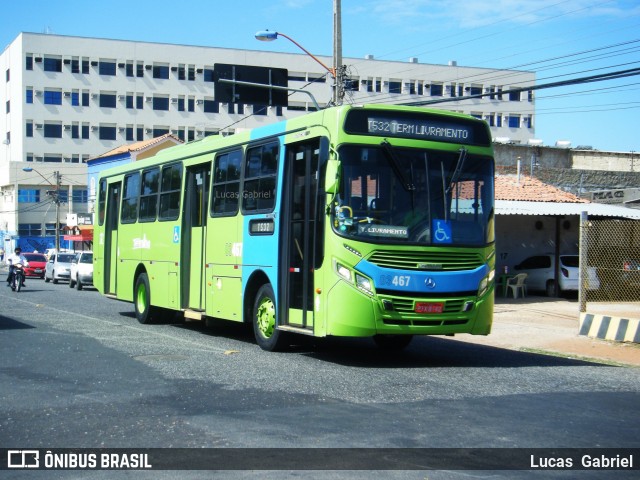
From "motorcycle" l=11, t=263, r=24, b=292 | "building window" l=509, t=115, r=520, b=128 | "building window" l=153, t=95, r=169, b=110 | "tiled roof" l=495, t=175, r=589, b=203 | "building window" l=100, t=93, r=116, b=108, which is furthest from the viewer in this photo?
"building window" l=509, t=115, r=520, b=128

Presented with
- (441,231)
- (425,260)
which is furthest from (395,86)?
(425,260)

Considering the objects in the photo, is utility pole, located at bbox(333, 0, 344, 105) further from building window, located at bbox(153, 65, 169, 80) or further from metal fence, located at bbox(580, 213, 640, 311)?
building window, located at bbox(153, 65, 169, 80)

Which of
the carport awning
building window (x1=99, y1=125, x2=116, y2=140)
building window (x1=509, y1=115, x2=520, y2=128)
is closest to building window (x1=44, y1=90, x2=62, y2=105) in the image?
building window (x1=99, y1=125, x2=116, y2=140)

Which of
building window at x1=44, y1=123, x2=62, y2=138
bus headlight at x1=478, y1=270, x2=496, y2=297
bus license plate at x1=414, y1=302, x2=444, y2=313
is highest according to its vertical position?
building window at x1=44, y1=123, x2=62, y2=138

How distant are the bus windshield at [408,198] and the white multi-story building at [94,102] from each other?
67452mm

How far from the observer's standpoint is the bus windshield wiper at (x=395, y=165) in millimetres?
12148

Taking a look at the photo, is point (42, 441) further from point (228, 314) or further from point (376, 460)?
point (228, 314)

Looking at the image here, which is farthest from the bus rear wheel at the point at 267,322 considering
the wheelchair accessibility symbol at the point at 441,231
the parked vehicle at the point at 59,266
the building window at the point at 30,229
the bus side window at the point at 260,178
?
the building window at the point at 30,229

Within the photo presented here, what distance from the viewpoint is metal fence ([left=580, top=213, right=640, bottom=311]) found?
86.4 ft

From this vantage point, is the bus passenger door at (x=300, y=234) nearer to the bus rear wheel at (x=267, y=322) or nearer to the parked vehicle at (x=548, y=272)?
the bus rear wheel at (x=267, y=322)

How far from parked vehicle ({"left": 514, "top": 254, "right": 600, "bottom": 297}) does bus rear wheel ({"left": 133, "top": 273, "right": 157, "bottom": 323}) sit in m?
17.2

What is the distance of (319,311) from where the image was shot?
12.3m

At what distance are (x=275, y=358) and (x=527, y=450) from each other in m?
6.35

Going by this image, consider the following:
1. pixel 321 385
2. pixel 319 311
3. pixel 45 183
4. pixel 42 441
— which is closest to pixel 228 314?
pixel 319 311
